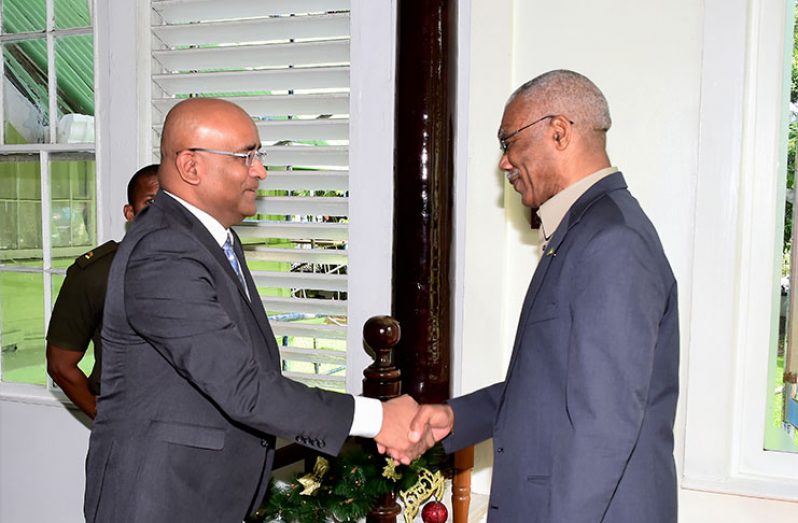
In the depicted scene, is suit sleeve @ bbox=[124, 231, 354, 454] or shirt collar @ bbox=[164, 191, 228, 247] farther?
shirt collar @ bbox=[164, 191, 228, 247]

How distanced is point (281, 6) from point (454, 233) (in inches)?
41.9

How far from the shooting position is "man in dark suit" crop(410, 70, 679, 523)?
1423mm

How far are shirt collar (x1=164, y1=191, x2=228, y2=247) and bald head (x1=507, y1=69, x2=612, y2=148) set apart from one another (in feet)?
2.41

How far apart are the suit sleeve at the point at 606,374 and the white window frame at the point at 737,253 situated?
0.97m

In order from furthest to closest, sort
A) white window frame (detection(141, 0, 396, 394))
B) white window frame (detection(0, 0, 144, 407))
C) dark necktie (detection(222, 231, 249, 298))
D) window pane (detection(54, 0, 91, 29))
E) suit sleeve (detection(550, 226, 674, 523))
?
1. window pane (detection(54, 0, 91, 29))
2. white window frame (detection(0, 0, 144, 407))
3. white window frame (detection(141, 0, 396, 394))
4. dark necktie (detection(222, 231, 249, 298))
5. suit sleeve (detection(550, 226, 674, 523))

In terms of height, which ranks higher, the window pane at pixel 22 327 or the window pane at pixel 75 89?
the window pane at pixel 75 89

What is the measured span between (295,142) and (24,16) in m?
1.37

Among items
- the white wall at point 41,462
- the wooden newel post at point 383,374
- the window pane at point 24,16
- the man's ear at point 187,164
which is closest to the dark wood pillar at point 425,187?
the wooden newel post at point 383,374

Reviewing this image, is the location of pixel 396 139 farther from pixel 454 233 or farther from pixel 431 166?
pixel 454 233

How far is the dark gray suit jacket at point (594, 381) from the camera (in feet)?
4.66

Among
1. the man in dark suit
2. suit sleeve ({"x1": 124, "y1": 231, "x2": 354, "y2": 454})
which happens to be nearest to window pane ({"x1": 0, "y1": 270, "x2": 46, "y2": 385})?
suit sleeve ({"x1": 124, "y1": 231, "x2": 354, "y2": 454})

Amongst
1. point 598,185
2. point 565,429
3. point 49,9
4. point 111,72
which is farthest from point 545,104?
point 49,9

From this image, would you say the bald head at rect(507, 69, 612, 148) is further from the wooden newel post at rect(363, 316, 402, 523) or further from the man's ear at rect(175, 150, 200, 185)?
the wooden newel post at rect(363, 316, 402, 523)

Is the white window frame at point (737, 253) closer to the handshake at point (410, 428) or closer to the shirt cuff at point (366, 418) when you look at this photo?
the handshake at point (410, 428)
